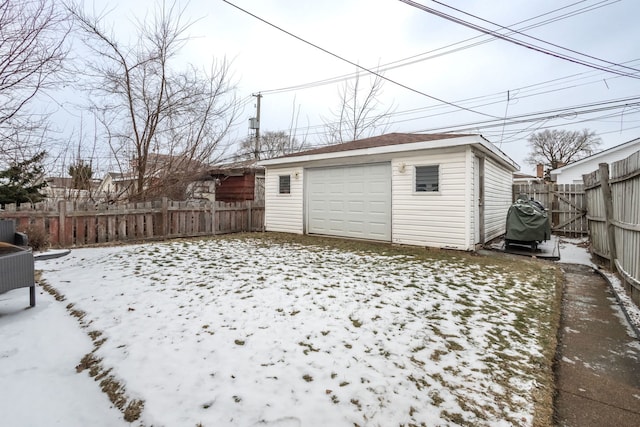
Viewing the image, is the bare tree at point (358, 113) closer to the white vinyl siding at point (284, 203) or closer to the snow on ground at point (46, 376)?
the white vinyl siding at point (284, 203)

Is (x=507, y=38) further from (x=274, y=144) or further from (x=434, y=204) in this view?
(x=274, y=144)

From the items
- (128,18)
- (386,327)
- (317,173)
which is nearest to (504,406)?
(386,327)

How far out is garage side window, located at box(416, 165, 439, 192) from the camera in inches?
285

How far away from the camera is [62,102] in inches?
208

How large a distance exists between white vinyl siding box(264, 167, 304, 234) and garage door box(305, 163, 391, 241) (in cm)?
36

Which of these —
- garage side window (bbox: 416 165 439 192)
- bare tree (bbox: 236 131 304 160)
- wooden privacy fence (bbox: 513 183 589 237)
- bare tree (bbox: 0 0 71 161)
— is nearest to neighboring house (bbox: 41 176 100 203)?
bare tree (bbox: 0 0 71 161)

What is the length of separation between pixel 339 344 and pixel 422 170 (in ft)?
19.0

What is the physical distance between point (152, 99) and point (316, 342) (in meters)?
10.1

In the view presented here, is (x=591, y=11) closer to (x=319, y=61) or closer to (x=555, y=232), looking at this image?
(x=555, y=232)

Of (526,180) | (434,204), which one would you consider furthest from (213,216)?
(526,180)

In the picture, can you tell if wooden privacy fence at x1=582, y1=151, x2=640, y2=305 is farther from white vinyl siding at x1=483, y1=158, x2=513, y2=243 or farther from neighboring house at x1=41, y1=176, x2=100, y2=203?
neighboring house at x1=41, y1=176, x2=100, y2=203

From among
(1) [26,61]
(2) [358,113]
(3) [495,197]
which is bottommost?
(3) [495,197]

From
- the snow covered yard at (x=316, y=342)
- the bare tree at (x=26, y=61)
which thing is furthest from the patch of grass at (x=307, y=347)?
the bare tree at (x=26, y=61)

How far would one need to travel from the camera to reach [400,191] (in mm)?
7684
